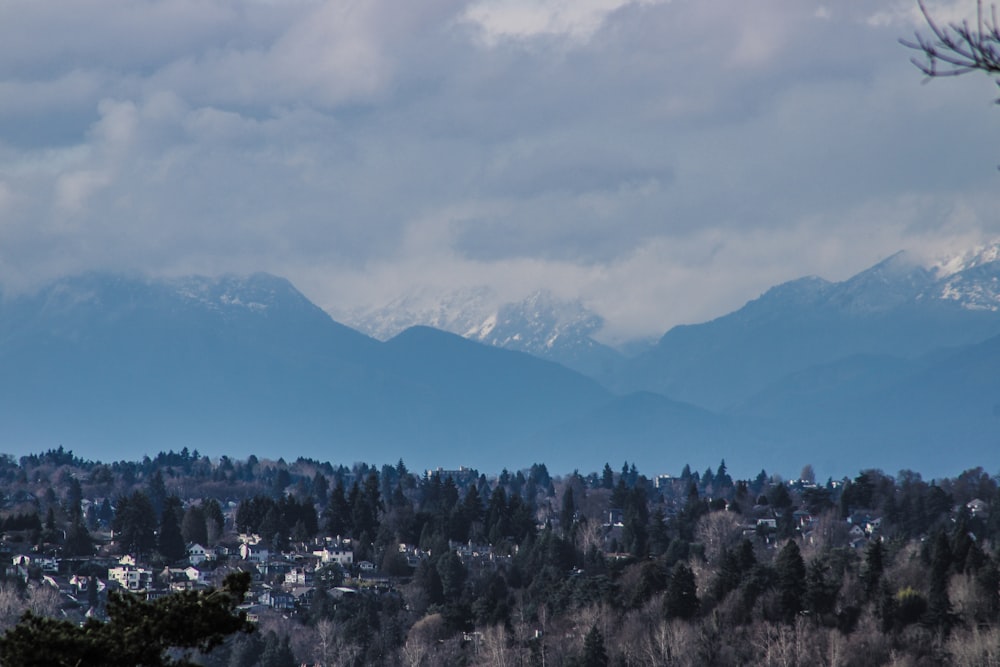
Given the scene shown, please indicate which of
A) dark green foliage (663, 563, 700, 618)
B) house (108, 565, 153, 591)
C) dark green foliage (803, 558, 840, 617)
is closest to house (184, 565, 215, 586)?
house (108, 565, 153, 591)

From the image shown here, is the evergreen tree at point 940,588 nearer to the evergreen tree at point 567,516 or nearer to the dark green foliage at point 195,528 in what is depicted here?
the evergreen tree at point 567,516

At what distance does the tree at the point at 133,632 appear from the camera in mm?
23703

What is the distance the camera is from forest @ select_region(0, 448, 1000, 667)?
73.4m

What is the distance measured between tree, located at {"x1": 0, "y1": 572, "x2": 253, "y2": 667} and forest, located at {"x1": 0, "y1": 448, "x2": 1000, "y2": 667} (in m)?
33.2

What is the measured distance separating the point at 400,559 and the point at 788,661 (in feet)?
126

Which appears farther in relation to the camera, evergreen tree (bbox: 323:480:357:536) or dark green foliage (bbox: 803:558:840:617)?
evergreen tree (bbox: 323:480:357:536)

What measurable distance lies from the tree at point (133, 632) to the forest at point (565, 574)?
33238mm

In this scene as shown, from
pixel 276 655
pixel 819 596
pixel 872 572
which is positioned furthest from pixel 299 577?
pixel 872 572

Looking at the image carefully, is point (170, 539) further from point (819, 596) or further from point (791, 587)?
point (819, 596)

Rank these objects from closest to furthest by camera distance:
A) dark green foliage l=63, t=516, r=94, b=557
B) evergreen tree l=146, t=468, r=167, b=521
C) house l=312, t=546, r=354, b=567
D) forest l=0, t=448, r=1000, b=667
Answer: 1. forest l=0, t=448, r=1000, b=667
2. dark green foliage l=63, t=516, r=94, b=557
3. house l=312, t=546, r=354, b=567
4. evergreen tree l=146, t=468, r=167, b=521

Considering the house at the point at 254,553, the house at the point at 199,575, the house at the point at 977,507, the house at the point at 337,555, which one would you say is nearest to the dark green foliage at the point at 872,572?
the house at the point at 977,507

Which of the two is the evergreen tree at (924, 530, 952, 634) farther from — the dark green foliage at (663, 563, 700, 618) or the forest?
the dark green foliage at (663, 563, 700, 618)

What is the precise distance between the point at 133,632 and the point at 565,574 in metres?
72.1

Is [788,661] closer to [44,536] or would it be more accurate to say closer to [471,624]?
[471,624]
